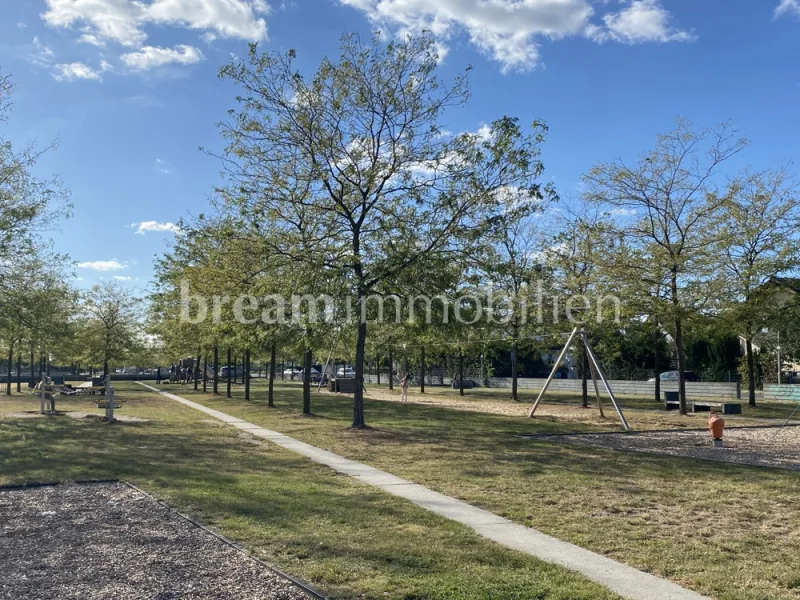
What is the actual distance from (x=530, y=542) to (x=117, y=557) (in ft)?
12.3

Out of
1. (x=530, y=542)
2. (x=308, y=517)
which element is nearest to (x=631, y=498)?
(x=530, y=542)

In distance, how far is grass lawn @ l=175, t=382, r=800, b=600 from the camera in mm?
5848

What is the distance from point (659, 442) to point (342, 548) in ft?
36.4

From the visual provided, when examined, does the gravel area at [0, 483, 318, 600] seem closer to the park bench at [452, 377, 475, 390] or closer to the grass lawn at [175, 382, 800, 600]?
the grass lawn at [175, 382, 800, 600]

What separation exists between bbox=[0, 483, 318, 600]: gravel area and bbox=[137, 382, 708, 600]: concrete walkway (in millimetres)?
2341

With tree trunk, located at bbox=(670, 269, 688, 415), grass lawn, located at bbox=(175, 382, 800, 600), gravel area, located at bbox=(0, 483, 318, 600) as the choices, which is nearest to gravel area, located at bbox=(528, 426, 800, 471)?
grass lawn, located at bbox=(175, 382, 800, 600)

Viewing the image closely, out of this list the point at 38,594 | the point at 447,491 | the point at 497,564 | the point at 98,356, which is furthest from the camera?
the point at 98,356

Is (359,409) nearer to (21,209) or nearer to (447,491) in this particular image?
(447,491)

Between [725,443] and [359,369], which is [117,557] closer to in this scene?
[359,369]

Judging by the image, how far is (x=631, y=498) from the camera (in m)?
8.72

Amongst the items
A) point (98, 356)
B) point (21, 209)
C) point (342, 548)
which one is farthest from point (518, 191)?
point (98, 356)

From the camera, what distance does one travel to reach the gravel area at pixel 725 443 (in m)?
12.6

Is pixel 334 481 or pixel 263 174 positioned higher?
pixel 263 174

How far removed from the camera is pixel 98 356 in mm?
42375
